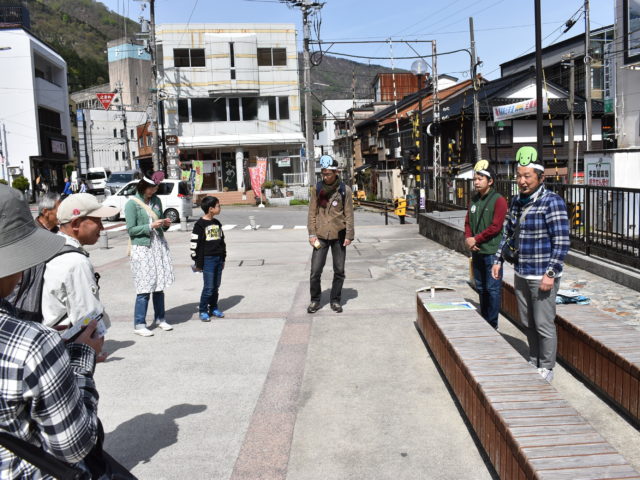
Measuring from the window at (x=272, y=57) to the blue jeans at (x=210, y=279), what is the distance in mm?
36800

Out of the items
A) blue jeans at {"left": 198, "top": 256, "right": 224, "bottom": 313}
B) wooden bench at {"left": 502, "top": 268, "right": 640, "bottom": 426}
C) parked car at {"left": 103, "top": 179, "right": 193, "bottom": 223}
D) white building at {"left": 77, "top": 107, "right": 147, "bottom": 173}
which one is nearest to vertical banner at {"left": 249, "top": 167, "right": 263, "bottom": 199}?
parked car at {"left": 103, "top": 179, "right": 193, "bottom": 223}

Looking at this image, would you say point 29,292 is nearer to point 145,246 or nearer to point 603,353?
point 145,246

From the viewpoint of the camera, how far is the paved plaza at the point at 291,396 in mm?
3760

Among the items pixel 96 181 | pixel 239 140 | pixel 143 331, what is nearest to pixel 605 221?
pixel 143 331

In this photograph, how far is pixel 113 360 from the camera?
5.96 meters

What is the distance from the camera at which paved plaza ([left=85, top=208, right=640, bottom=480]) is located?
376 centimetres

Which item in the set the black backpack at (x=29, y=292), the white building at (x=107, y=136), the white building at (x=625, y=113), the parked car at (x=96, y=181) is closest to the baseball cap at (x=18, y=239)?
the black backpack at (x=29, y=292)

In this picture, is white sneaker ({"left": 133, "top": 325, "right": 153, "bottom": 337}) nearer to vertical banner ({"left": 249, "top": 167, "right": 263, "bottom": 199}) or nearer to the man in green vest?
the man in green vest

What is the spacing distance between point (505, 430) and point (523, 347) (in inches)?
120

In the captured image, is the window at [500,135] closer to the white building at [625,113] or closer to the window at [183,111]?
the white building at [625,113]

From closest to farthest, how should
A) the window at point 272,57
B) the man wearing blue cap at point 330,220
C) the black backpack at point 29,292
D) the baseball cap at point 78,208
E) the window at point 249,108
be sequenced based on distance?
the black backpack at point 29,292, the baseball cap at point 78,208, the man wearing blue cap at point 330,220, the window at point 272,57, the window at point 249,108

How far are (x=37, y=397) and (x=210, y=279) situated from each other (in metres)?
5.73

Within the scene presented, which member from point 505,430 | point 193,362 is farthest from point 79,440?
point 193,362

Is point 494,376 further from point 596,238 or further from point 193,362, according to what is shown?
point 596,238
